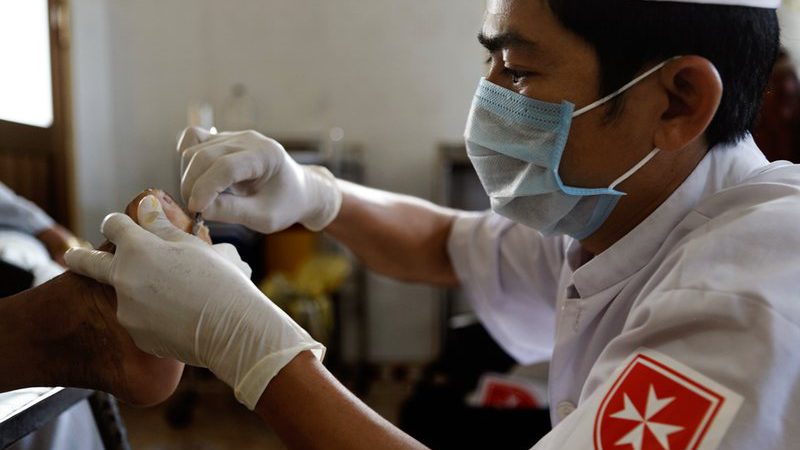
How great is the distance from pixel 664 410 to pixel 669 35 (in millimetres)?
444

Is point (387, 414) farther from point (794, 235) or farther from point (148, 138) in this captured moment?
point (794, 235)

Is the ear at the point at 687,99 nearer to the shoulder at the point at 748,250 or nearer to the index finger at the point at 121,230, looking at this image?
the shoulder at the point at 748,250

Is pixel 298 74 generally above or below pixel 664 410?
above

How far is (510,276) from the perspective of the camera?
1.29 m

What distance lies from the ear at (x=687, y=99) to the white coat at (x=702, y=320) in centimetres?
7

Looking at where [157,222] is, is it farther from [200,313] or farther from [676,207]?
[676,207]

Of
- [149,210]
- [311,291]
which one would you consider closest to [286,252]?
[311,291]

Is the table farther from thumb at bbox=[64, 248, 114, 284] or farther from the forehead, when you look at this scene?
the forehead

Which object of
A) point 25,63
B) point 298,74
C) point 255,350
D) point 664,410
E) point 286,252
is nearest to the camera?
point 664,410

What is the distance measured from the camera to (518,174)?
93 cm

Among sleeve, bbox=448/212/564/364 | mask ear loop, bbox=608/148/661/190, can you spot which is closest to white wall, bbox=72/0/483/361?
sleeve, bbox=448/212/564/364

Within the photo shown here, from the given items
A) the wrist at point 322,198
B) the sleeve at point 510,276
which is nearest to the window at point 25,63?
the wrist at point 322,198

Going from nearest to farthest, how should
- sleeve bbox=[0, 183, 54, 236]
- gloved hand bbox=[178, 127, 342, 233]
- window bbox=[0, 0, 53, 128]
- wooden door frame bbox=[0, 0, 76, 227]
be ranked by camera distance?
gloved hand bbox=[178, 127, 342, 233] < sleeve bbox=[0, 183, 54, 236] < window bbox=[0, 0, 53, 128] < wooden door frame bbox=[0, 0, 76, 227]

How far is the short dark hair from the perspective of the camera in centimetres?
80
